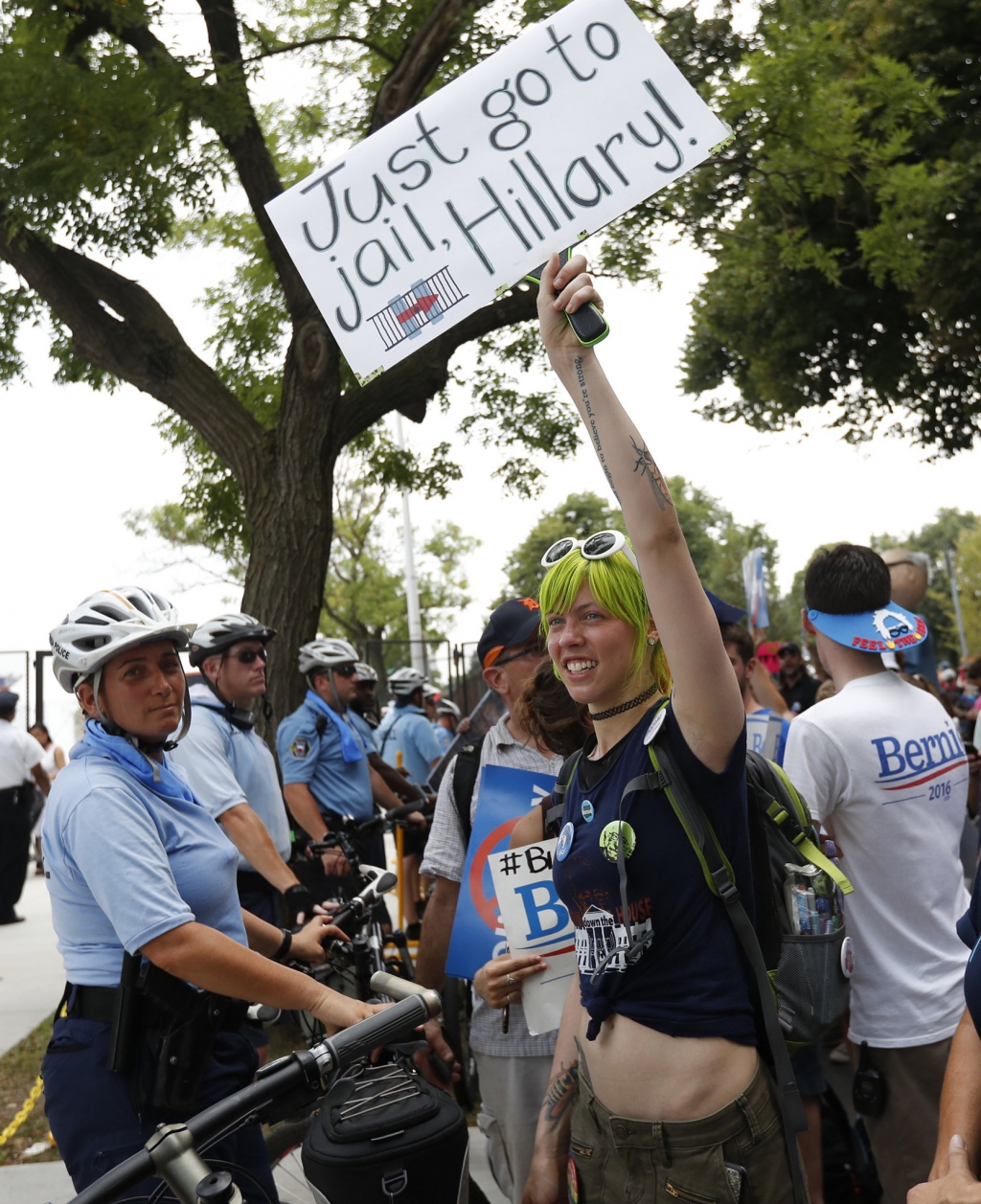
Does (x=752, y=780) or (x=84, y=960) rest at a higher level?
(x=84, y=960)

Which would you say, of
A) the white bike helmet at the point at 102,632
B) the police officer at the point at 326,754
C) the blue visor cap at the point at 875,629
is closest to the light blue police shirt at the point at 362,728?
the police officer at the point at 326,754

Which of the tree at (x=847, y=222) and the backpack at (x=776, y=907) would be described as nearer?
the backpack at (x=776, y=907)

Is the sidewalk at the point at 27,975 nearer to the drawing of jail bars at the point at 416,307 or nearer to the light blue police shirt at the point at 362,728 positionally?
the light blue police shirt at the point at 362,728

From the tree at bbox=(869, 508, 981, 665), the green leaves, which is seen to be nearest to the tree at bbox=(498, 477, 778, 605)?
the tree at bbox=(869, 508, 981, 665)

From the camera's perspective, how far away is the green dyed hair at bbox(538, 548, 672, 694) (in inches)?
90.7

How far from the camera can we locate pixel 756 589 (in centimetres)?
663

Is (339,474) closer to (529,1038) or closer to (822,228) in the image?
(822,228)

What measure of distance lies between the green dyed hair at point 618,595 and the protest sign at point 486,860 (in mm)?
988

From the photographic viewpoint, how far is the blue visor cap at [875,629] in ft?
10.6

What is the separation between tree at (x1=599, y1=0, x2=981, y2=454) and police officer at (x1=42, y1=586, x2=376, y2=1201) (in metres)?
7.26

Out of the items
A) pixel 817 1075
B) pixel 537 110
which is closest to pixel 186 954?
pixel 537 110

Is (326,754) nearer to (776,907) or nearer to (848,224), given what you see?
(776,907)

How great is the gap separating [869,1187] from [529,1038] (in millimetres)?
1533

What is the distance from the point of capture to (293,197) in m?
2.23
